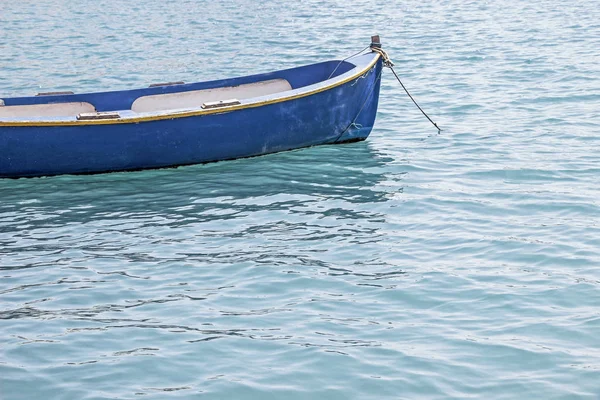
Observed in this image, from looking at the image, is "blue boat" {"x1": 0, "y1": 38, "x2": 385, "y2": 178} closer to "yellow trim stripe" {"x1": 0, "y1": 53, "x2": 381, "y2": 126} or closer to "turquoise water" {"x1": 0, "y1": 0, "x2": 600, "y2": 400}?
"yellow trim stripe" {"x1": 0, "y1": 53, "x2": 381, "y2": 126}

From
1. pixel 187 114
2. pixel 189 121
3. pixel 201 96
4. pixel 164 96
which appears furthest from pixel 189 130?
pixel 201 96

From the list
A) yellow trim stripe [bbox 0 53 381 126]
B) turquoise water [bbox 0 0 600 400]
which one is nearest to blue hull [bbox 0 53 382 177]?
yellow trim stripe [bbox 0 53 381 126]

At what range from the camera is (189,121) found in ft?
40.5

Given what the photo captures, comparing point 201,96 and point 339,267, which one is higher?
point 201,96

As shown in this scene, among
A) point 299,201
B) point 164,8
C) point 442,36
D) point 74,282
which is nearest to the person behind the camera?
point 74,282

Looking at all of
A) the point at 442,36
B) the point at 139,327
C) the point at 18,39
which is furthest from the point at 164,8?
the point at 139,327

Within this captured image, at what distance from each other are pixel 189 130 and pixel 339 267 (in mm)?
4241

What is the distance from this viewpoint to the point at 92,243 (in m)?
9.96

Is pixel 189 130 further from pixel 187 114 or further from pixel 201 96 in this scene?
pixel 201 96

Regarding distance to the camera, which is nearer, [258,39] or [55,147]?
[55,147]

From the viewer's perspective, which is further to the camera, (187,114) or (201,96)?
(201,96)

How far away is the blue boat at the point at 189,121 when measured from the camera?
1196cm

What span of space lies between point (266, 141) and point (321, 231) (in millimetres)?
3241

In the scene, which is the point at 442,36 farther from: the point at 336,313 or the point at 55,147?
the point at 336,313
